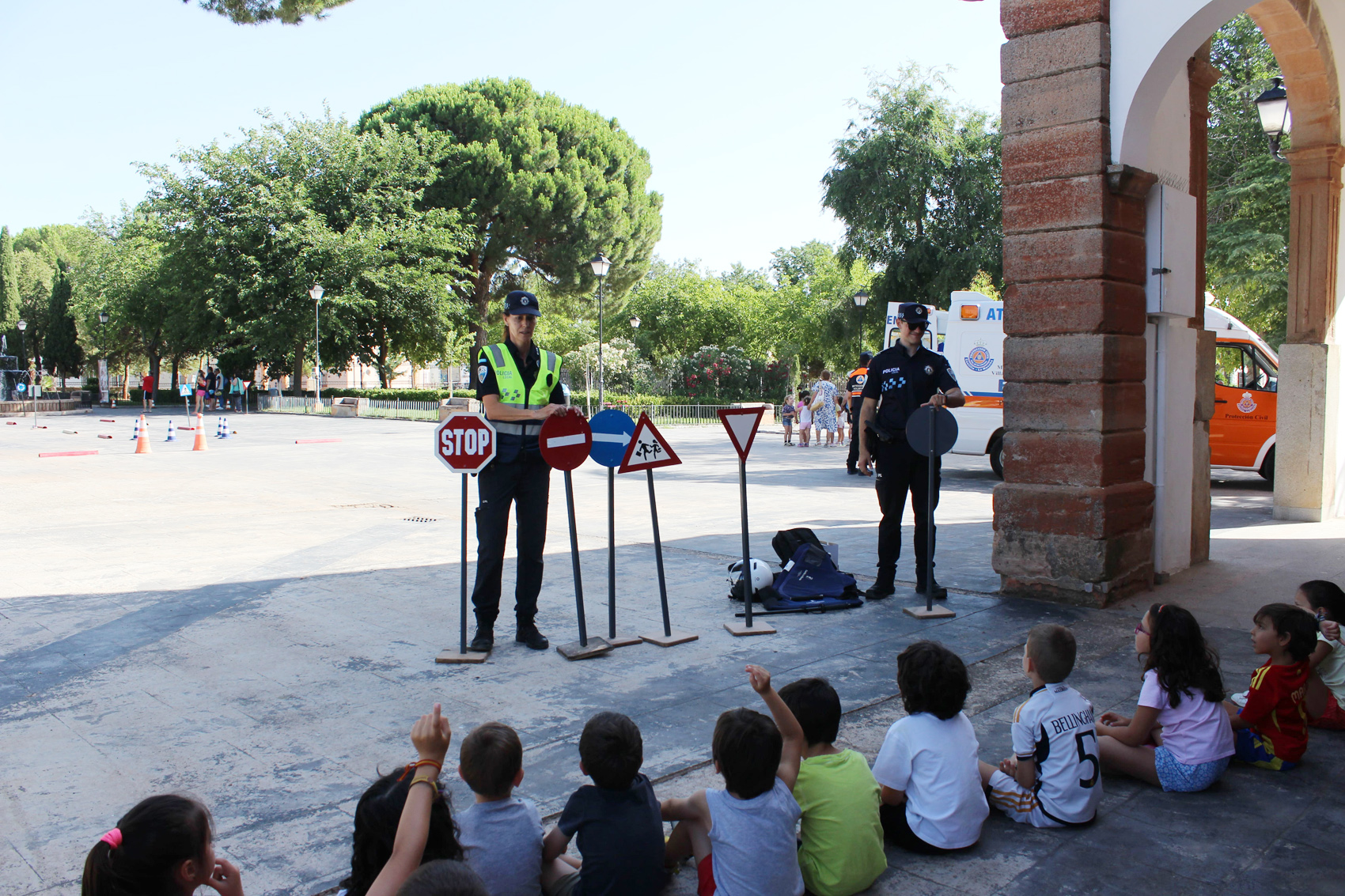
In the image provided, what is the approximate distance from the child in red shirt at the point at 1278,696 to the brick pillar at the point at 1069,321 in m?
2.66

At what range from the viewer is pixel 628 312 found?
198 ft

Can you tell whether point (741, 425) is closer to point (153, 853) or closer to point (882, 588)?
point (882, 588)

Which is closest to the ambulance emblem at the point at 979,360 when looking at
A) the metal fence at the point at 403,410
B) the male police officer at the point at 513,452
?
the male police officer at the point at 513,452

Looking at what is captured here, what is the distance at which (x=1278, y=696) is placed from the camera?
3812 millimetres

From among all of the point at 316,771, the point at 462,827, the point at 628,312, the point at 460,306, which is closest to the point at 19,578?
the point at 316,771

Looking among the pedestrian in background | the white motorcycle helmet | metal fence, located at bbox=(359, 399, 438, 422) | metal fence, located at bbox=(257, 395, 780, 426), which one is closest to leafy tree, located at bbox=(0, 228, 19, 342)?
metal fence, located at bbox=(257, 395, 780, 426)

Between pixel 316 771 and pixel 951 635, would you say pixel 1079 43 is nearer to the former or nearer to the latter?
pixel 951 635

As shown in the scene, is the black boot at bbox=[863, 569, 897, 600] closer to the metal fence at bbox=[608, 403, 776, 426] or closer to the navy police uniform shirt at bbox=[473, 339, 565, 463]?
the navy police uniform shirt at bbox=[473, 339, 565, 463]

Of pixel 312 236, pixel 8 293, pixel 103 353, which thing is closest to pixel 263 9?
pixel 312 236

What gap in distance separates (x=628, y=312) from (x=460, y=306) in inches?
712

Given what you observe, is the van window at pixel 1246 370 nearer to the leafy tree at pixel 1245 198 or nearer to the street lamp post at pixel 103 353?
the leafy tree at pixel 1245 198

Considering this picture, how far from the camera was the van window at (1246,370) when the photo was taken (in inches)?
537

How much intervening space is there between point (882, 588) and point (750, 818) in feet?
14.5

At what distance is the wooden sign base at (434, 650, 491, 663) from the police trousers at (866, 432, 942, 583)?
9.74ft
